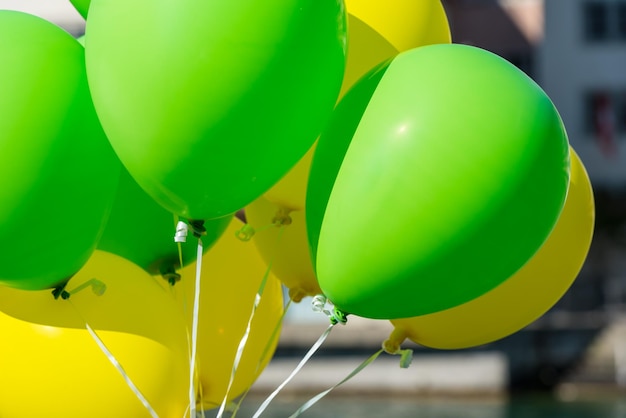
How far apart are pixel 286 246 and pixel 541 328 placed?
43.8 feet

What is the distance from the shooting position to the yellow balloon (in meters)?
2.82

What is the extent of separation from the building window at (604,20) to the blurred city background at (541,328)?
2cm

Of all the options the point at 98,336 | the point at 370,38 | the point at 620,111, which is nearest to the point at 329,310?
the point at 98,336

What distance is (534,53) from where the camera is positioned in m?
19.7

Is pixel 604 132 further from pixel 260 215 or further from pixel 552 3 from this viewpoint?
pixel 260 215

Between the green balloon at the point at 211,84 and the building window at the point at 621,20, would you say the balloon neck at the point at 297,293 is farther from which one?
the building window at the point at 621,20

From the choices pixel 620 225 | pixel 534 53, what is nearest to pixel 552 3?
pixel 534 53

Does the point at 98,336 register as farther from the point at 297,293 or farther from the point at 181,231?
the point at 297,293

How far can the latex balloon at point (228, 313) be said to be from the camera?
3230 millimetres

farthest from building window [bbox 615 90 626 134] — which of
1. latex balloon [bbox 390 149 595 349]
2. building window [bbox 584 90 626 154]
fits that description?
latex balloon [bbox 390 149 595 349]

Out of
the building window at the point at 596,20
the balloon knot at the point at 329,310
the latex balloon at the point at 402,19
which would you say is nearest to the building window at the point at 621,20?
the building window at the point at 596,20

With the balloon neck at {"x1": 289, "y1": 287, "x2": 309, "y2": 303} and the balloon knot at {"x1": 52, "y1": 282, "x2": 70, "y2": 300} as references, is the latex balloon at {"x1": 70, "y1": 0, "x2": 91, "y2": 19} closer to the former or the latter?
the balloon knot at {"x1": 52, "y1": 282, "x2": 70, "y2": 300}

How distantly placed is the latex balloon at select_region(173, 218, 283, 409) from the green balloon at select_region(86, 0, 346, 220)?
0.75 m

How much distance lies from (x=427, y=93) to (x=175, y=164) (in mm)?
604
